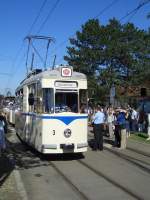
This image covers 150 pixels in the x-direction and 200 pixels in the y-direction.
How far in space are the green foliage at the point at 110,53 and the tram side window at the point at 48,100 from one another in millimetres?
43279

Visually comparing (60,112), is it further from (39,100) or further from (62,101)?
(39,100)

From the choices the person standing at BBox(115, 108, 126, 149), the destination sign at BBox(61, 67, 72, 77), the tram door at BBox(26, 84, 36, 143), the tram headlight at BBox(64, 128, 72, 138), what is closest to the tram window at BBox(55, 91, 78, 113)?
the destination sign at BBox(61, 67, 72, 77)

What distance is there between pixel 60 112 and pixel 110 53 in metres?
44.6

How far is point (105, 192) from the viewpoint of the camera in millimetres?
11273

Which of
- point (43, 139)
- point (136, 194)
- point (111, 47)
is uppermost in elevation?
point (111, 47)

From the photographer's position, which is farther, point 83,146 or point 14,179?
point 83,146

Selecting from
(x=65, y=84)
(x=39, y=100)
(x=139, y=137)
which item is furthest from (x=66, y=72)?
(x=139, y=137)

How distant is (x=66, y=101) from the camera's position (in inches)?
675

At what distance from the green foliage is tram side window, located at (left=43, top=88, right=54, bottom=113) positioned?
43279 mm

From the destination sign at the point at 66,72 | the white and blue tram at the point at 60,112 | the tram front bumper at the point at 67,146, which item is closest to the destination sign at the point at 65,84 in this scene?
the white and blue tram at the point at 60,112

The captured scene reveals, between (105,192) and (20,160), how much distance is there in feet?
21.6

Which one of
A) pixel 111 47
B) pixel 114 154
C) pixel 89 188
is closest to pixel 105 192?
pixel 89 188

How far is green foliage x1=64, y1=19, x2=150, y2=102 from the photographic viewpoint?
61.2m

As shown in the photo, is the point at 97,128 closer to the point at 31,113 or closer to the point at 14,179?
the point at 31,113
